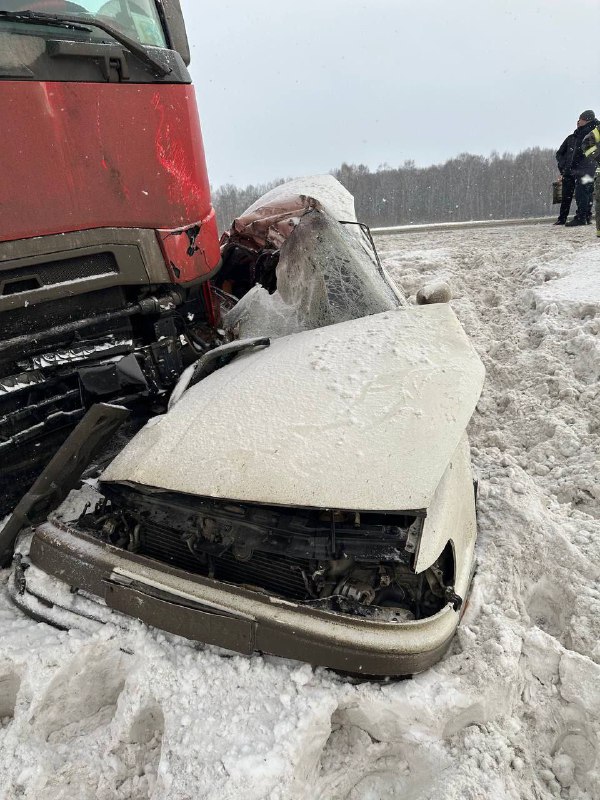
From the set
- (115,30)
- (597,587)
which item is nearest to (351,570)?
(597,587)

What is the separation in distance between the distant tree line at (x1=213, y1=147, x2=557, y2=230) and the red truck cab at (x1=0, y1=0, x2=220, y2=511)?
30.3 m

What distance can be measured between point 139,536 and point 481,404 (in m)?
2.82

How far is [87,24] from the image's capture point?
2238 mm

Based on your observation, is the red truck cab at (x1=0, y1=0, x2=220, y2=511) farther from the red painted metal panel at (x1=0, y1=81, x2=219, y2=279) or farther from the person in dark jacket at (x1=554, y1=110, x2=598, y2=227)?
the person in dark jacket at (x1=554, y1=110, x2=598, y2=227)

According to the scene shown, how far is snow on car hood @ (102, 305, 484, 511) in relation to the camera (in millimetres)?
1626

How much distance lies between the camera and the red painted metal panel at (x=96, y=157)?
206 cm

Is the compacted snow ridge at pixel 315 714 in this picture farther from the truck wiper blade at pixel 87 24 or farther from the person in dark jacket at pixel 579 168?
the person in dark jacket at pixel 579 168

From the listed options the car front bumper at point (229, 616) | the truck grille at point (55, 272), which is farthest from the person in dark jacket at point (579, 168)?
the car front bumper at point (229, 616)

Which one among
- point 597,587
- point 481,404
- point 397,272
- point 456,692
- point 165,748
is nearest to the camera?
point 165,748

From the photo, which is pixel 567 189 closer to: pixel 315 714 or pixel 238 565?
pixel 238 565

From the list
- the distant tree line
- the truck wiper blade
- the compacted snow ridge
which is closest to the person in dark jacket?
the truck wiper blade

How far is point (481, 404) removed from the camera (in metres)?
3.96

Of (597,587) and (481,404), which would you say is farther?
(481,404)

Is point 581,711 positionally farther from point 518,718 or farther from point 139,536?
point 139,536
